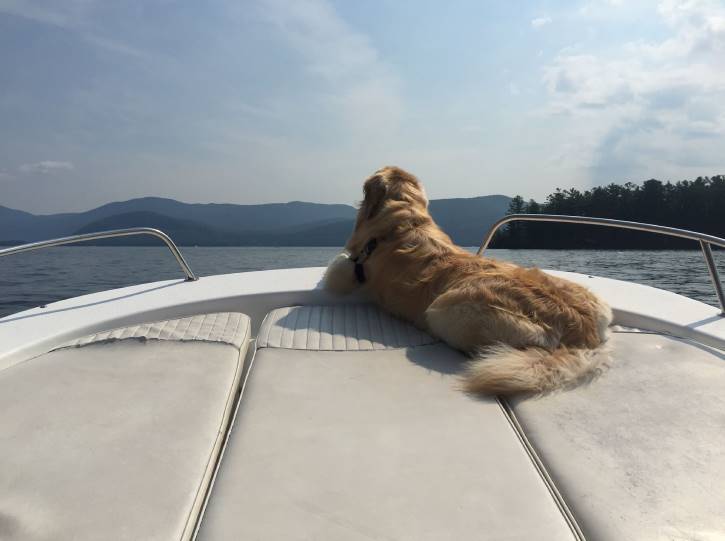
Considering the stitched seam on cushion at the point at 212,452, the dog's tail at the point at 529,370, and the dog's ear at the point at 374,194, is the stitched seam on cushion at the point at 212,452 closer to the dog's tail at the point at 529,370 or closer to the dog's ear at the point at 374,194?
the dog's tail at the point at 529,370

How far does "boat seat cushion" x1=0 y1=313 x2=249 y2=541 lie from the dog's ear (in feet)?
5.37

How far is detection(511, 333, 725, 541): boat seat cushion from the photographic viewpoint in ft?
3.71

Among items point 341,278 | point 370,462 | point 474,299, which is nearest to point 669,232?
→ point 474,299

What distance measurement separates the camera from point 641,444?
1.46 metres

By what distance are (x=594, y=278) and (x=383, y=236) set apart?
1922 millimetres

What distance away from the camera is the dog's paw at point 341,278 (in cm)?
325

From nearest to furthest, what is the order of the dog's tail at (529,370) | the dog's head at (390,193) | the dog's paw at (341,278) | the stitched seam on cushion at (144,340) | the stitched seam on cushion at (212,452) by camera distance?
the stitched seam on cushion at (212,452) < the dog's tail at (529,370) < the stitched seam on cushion at (144,340) < the dog's paw at (341,278) < the dog's head at (390,193)

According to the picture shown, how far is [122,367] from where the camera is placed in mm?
2047

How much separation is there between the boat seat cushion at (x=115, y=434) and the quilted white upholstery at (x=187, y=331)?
0.05 feet

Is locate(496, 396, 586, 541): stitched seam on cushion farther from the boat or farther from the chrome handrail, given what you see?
the chrome handrail

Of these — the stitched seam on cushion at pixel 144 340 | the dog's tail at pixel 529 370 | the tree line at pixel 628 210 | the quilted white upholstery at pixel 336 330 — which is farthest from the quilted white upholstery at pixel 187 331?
the tree line at pixel 628 210

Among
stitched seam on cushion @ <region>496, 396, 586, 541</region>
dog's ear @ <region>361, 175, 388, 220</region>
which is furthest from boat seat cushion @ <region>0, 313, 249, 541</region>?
dog's ear @ <region>361, 175, 388, 220</region>

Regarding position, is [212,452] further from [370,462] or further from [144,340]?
[144,340]

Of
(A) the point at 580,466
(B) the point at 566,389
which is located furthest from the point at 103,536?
(B) the point at 566,389
